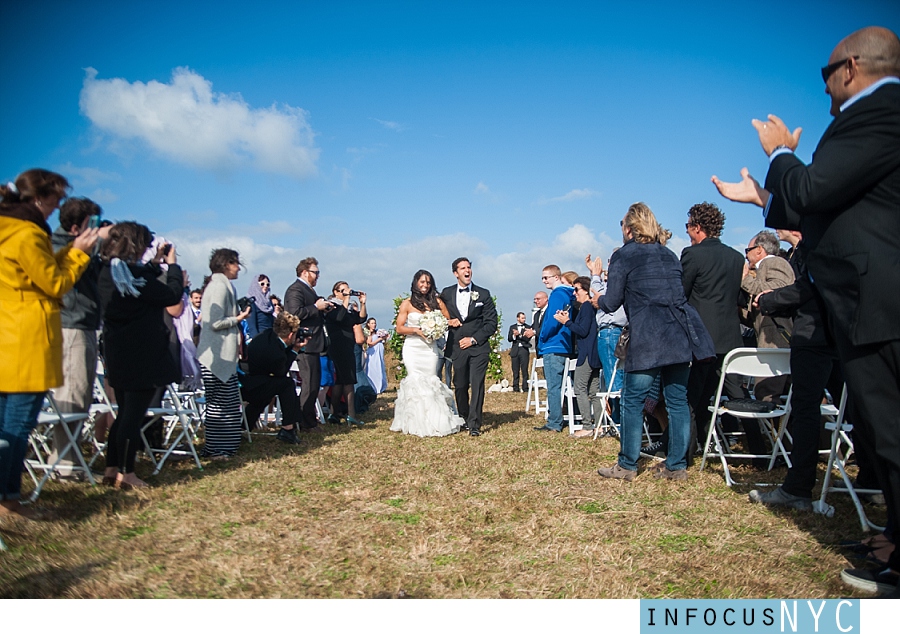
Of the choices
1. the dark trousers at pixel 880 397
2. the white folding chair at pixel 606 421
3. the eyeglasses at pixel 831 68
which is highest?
the eyeglasses at pixel 831 68

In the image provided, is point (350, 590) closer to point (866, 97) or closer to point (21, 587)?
point (21, 587)

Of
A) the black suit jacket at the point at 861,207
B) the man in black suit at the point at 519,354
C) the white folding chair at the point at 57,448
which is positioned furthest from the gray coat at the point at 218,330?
the man in black suit at the point at 519,354

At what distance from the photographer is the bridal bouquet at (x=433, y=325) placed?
9.12 metres

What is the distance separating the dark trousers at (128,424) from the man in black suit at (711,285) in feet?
16.1

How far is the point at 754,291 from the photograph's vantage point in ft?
20.3

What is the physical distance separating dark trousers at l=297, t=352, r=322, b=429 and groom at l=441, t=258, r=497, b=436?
2.00m

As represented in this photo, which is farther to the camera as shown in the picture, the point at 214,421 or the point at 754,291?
the point at 214,421

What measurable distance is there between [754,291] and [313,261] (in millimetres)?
6199

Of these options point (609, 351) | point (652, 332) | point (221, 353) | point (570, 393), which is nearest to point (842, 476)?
point (652, 332)

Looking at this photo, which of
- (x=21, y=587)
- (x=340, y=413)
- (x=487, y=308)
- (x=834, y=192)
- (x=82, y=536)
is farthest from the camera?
(x=340, y=413)

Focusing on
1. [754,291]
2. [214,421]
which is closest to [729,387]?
[754,291]

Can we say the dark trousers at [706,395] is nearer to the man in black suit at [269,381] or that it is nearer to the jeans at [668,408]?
the jeans at [668,408]

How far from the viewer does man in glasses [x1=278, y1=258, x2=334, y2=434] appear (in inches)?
363

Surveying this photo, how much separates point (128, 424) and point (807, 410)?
5203 mm
